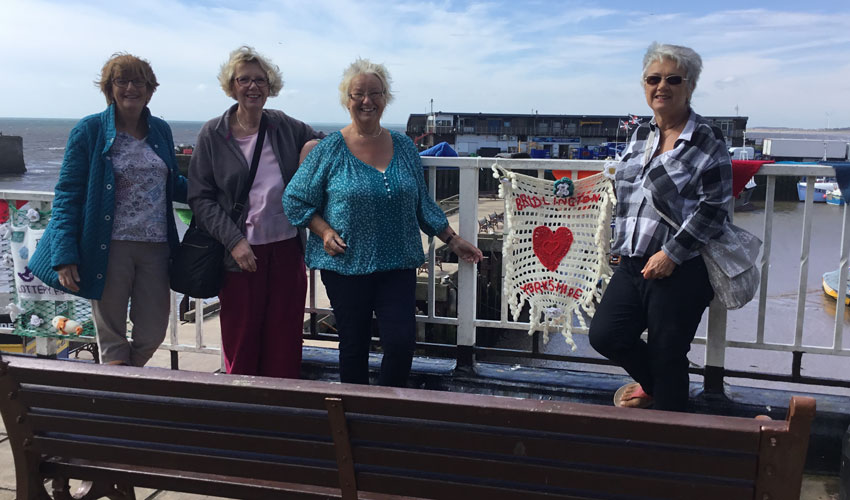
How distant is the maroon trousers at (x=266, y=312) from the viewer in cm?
312

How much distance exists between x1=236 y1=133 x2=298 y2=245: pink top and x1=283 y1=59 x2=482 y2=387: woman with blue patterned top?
188mm

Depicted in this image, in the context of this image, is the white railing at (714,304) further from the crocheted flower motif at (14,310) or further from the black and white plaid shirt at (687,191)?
the crocheted flower motif at (14,310)

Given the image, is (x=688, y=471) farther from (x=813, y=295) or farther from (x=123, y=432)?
(x=813, y=295)

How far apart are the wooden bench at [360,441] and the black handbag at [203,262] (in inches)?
40.1

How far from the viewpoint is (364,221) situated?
2.78 meters

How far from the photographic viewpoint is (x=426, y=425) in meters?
1.71

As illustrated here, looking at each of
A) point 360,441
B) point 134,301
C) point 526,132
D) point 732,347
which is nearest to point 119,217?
point 134,301

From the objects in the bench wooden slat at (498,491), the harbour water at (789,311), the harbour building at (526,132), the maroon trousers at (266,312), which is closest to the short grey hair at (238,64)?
the maroon trousers at (266,312)

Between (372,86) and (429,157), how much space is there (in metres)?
0.73

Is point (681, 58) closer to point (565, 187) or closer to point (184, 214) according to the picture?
point (565, 187)

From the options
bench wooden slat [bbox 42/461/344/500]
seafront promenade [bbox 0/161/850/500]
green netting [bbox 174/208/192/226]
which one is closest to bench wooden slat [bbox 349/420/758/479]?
bench wooden slat [bbox 42/461/344/500]

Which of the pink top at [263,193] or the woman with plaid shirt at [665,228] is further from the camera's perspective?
the pink top at [263,193]

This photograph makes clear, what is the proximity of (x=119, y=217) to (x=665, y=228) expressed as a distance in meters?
2.32

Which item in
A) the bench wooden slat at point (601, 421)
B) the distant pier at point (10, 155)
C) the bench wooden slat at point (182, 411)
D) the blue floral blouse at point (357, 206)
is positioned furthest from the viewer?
the distant pier at point (10, 155)
